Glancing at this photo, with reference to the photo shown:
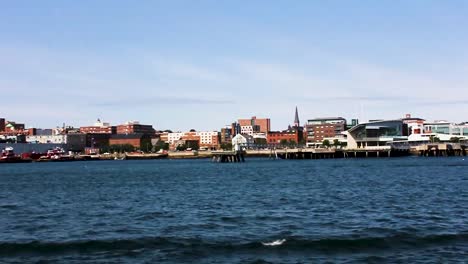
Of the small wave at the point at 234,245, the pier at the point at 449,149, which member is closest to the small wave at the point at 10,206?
the small wave at the point at 234,245

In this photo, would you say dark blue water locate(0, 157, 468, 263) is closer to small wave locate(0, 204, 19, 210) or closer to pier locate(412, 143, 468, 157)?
small wave locate(0, 204, 19, 210)

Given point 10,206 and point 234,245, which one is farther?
point 10,206

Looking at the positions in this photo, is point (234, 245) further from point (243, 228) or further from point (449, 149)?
point (449, 149)

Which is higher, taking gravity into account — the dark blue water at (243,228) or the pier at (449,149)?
the pier at (449,149)

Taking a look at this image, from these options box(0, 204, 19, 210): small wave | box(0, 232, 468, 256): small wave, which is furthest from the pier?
box(0, 232, 468, 256): small wave

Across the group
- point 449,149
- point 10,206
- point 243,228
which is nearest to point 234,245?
point 243,228

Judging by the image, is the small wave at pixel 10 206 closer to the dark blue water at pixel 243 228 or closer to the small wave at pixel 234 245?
the dark blue water at pixel 243 228

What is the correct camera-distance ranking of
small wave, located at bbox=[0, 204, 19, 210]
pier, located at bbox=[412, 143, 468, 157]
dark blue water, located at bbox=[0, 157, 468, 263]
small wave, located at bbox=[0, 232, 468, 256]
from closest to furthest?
dark blue water, located at bbox=[0, 157, 468, 263]
small wave, located at bbox=[0, 232, 468, 256]
small wave, located at bbox=[0, 204, 19, 210]
pier, located at bbox=[412, 143, 468, 157]

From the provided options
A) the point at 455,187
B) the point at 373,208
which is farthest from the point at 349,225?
the point at 455,187

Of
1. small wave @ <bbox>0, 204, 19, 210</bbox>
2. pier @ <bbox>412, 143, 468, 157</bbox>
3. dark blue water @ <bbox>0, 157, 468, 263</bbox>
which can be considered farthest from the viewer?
pier @ <bbox>412, 143, 468, 157</bbox>

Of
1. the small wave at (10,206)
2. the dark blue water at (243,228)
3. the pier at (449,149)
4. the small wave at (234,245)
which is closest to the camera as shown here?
the dark blue water at (243,228)

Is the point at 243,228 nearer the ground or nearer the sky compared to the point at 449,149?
nearer the ground

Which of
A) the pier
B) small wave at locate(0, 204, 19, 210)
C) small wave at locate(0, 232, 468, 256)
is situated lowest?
small wave at locate(0, 232, 468, 256)

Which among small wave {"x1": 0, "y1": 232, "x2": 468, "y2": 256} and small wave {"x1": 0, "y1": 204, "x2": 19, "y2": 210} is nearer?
small wave {"x1": 0, "y1": 232, "x2": 468, "y2": 256}
